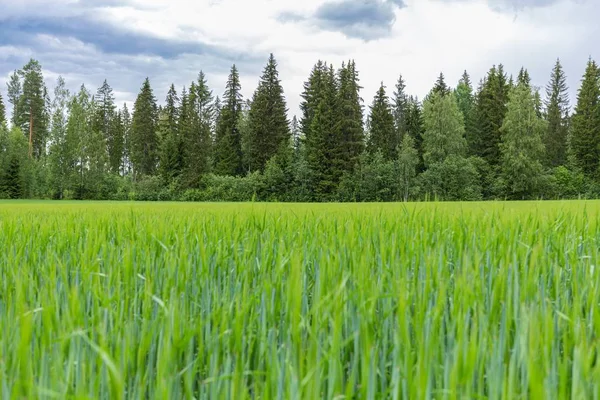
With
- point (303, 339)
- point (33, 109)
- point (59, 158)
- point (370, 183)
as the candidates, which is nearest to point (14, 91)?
point (33, 109)

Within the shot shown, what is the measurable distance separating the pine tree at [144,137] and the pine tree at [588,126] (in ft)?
172

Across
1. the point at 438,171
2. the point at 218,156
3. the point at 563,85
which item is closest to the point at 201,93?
the point at 218,156

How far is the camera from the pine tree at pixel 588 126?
174 ft

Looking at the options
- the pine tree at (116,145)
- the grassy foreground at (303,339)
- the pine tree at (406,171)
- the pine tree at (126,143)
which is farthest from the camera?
the pine tree at (126,143)

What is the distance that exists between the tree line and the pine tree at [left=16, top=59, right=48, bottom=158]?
0.20 metres

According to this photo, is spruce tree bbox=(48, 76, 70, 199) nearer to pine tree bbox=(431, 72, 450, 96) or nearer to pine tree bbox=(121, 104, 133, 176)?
pine tree bbox=(121, 104, 133, 176)

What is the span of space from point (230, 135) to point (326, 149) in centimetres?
1401

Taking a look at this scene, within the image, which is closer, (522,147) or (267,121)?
(522,147)

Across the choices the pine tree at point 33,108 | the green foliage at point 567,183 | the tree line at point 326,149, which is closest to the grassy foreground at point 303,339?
the tree line at point 326,149

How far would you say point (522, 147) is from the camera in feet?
164

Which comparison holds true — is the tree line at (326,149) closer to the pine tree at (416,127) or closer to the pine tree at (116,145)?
the pine tree at (416,127)

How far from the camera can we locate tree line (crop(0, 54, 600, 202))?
1817 inches

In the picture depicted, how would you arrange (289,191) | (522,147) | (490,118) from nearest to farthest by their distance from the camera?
1. (289,191)
2. (522,147)
3. (490,118)

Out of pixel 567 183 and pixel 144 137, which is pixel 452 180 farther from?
pixel 144 137
